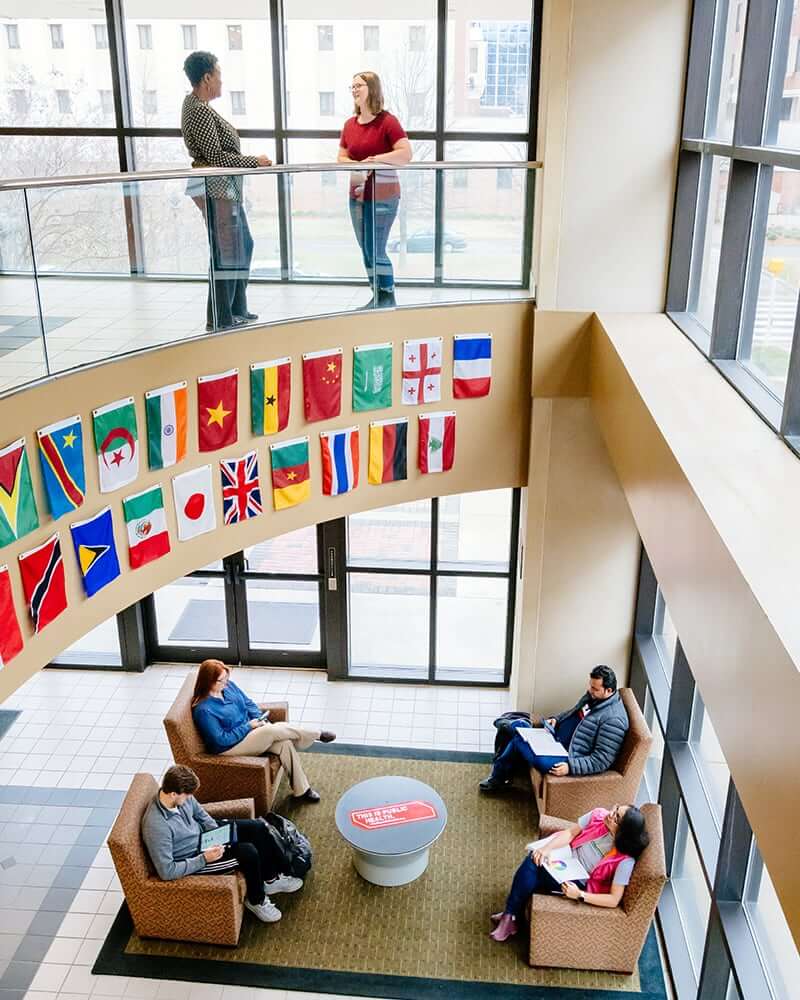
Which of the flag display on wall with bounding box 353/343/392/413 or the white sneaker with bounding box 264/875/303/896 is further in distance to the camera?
the flag display on wall with bounding box 353/343/392/413

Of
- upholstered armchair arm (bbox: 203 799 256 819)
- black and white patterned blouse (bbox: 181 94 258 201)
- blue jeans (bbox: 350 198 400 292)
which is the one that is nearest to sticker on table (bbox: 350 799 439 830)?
upholstered armchair arm (bbox: 203 799 256 819)

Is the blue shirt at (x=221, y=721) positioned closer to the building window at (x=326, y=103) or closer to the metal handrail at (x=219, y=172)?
the metal handrail at (x=219, y=172)

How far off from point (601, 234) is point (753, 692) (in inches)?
194

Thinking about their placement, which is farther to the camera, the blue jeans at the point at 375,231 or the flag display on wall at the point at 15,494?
the blue jeans at the point at 375,231

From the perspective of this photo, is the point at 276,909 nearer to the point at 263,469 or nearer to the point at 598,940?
the point at 598,940

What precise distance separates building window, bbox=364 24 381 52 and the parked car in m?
2.24

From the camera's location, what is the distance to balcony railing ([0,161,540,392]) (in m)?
5.03

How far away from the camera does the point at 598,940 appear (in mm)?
6379

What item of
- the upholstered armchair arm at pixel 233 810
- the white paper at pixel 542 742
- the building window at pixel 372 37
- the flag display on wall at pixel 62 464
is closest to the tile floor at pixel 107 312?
the flag display on wall at pixel 62 464

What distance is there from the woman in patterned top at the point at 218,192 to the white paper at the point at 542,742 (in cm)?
416

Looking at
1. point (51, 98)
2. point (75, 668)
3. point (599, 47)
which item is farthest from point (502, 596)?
point (51, 98)

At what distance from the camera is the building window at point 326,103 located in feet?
27.5

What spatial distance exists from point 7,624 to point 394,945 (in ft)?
11.9

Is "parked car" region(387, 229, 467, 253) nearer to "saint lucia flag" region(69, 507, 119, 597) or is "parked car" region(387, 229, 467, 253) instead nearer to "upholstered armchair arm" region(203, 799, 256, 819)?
"saint lucia flag" region(69, 507, 119, 597)
